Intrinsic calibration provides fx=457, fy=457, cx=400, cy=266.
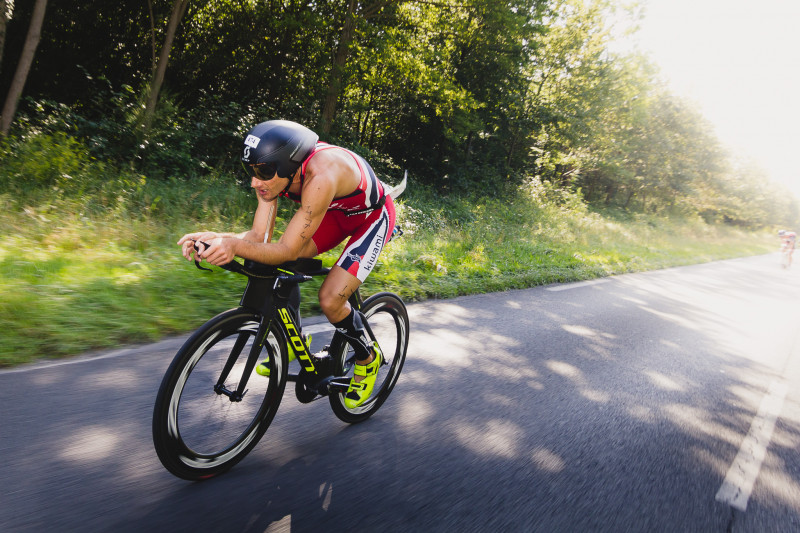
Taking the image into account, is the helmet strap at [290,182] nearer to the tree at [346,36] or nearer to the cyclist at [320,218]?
the cyclist at [320,218]

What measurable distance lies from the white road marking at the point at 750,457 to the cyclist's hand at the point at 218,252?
3.07m

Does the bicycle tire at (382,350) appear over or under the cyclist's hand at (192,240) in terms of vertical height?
under

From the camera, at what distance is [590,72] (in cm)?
2306

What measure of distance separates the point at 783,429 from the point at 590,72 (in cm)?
2313

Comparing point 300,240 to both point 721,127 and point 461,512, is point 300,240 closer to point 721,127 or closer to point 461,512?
point 461,512

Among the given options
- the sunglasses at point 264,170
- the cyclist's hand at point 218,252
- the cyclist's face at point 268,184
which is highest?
the sunglasses at point 264,170

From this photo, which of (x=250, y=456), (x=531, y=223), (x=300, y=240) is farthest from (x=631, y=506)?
(x=531, y=223)

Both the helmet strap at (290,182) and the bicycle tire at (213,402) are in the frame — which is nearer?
the bicycle tire at (213,402)

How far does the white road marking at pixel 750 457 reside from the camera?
2.76 meters

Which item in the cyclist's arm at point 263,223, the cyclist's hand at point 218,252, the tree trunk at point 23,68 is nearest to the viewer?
the cyclist's hand at point 218,252

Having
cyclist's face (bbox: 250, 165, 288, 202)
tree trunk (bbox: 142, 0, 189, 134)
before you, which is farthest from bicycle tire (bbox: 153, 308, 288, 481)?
tree trunk (bbox: 142, 0, 189, 134)

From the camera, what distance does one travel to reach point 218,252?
6.15ft

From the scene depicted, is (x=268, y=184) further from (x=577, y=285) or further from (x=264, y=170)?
(x=577, y=285)

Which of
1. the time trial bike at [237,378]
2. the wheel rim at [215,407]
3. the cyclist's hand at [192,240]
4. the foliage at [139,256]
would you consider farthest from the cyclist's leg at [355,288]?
the foliage at [139,256]
